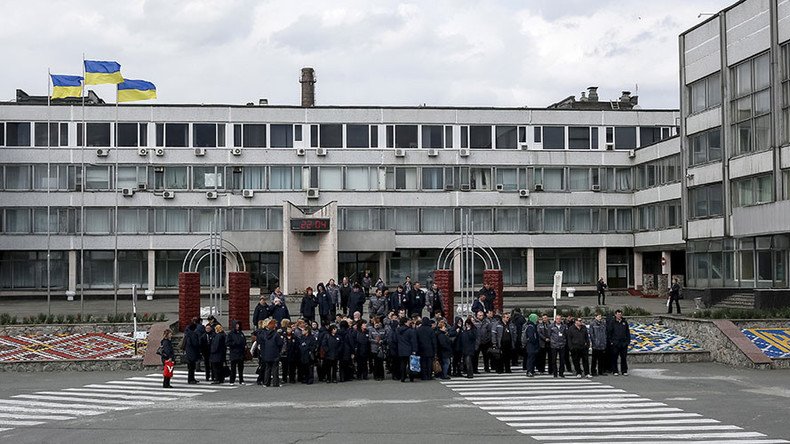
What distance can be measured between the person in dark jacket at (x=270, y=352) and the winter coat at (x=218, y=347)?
105cm

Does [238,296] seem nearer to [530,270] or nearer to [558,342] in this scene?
[558,342]

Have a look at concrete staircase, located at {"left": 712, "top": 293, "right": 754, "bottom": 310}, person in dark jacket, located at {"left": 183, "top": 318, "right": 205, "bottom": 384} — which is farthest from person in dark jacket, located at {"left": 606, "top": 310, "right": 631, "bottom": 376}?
concrete staircase, located at {"left": 712, "top": 293, "right": 754, "bottom": 310}

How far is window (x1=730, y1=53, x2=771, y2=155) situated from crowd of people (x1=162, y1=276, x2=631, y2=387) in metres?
21.4

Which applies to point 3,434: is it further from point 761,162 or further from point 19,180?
point 19,180

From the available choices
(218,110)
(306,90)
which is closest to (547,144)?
(306,90)

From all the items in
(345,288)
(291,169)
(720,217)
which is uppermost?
(291,169)

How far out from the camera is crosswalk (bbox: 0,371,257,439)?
65.6 feet

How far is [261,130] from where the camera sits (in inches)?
2537

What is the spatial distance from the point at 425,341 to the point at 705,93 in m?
30.1

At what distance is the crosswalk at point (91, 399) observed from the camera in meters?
20.0

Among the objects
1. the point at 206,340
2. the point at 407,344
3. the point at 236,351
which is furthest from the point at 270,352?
the point at 407,344

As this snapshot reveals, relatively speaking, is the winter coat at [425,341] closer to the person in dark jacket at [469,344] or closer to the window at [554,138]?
the person in dark jacket at [469,344]

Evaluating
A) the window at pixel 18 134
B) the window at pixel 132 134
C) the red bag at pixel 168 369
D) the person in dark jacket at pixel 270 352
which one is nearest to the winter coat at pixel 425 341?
the person in dark jacket at pixel 270 352

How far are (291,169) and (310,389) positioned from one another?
1594 inches
